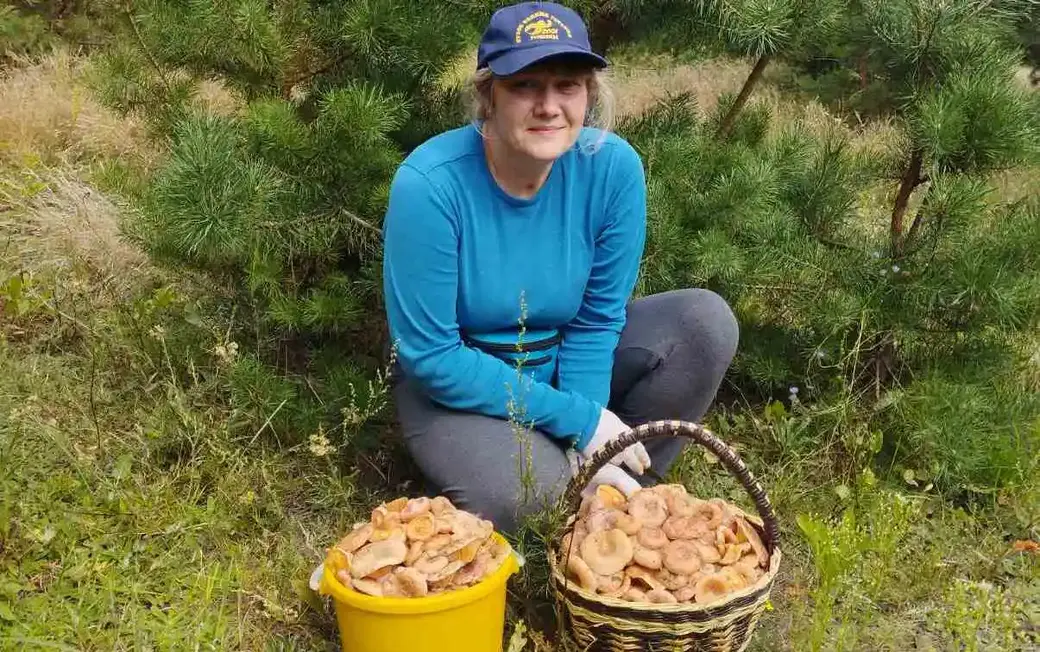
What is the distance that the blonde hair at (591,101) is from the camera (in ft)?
6.85

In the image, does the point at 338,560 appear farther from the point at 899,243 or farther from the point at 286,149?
the point at 899,243

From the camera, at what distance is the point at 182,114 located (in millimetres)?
2648

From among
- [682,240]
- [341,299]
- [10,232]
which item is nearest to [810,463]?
[682,240]

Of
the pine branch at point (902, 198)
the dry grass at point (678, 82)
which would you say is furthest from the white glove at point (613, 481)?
the dry grass at point (678, 82)

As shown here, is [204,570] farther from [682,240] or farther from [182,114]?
[682,240]

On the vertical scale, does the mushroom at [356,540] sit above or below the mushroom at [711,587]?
above

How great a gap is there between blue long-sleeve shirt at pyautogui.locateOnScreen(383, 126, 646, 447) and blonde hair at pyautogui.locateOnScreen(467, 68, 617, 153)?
0.03 meters

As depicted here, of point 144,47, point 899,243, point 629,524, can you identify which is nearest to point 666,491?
point 629,524

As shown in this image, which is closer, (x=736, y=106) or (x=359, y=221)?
(x=359, y=221)

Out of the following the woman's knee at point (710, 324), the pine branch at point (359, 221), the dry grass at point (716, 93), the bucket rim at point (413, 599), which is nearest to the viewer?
the bucket rim at point (413, 599)

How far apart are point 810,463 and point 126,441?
75.0 inches

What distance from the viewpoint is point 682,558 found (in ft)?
5.95

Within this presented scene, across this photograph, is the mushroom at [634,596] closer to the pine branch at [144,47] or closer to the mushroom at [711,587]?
the mushroom at [711,587]

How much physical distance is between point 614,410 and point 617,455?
16.8 inches
